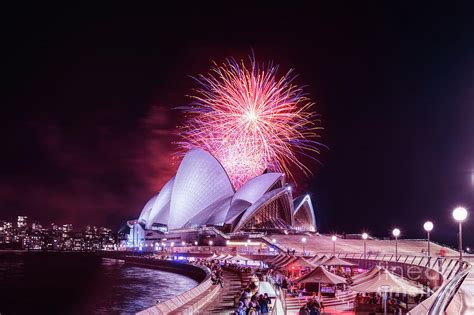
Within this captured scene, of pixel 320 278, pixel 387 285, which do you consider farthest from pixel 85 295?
pixel 387 285

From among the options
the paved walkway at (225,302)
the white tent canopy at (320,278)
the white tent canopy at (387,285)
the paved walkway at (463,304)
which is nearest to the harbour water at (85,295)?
the paved walkway at (225,302)

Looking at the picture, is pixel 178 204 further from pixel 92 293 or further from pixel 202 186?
pixel 92 293

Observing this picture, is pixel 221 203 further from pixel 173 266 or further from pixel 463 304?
pixel 463 304

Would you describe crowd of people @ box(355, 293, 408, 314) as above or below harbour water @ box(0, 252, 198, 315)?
above

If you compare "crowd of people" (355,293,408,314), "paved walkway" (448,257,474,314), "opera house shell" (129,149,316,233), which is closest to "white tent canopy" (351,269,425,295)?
"crowd of people" (355,293,408,314)

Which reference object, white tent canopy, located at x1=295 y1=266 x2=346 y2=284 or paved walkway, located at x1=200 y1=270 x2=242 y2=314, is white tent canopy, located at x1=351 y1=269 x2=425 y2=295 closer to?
white tent canopy, located at x1=295 y1=266 x2=346 y2=284

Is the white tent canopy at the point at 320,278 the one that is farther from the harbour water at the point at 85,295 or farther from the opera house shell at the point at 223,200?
the opera house shell at the point at 223,200

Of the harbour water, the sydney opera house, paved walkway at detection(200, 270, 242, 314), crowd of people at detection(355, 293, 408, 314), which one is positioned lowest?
the harbour water

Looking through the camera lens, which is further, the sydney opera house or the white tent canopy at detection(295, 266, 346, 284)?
the sydney opera house
